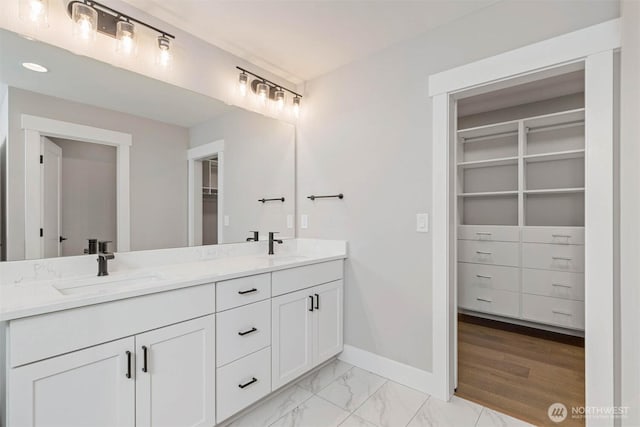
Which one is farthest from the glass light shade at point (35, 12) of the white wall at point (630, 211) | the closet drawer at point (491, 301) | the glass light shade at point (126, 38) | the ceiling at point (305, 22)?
the closet drawer at point (491, 301)

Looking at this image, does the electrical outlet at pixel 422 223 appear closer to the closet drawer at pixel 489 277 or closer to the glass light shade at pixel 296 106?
the glass light shade at pixel 296 106

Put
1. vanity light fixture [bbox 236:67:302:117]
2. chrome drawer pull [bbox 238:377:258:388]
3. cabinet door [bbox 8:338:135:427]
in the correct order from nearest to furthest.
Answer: cabinet door [bbox 8:338:135:427] → chrome drawer pull [bbox 238:377:258:388] → vanity light fixture [bbox 236:67:302:117]

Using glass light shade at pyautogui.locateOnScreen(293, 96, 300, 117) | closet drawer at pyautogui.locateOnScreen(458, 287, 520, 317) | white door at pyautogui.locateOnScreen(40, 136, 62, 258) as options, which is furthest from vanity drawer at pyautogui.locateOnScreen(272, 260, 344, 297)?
closet drawer at pyautogui.locateOnScreen(458, 287, 520, 317)

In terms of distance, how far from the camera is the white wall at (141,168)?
1425 millimetres

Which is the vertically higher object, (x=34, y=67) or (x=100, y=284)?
(x=34, y=67)

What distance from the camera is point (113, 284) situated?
151cm

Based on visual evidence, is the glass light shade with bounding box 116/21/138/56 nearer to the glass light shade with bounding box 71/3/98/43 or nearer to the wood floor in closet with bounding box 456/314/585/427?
the glass light shade with bounding box 71/3/98/43

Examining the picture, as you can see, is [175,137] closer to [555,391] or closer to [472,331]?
[555,391]

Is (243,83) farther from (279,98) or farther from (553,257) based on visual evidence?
(553,257)

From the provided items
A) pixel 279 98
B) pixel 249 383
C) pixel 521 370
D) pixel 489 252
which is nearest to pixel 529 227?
pixel 489 252

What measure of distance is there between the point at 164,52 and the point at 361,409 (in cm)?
243

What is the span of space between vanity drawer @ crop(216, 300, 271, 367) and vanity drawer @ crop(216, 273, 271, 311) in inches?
1.3

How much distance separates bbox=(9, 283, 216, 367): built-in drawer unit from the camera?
1028 mm

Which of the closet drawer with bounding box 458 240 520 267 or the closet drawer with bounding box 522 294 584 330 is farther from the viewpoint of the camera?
the closet drawer with bounding box 458 240 520 267
